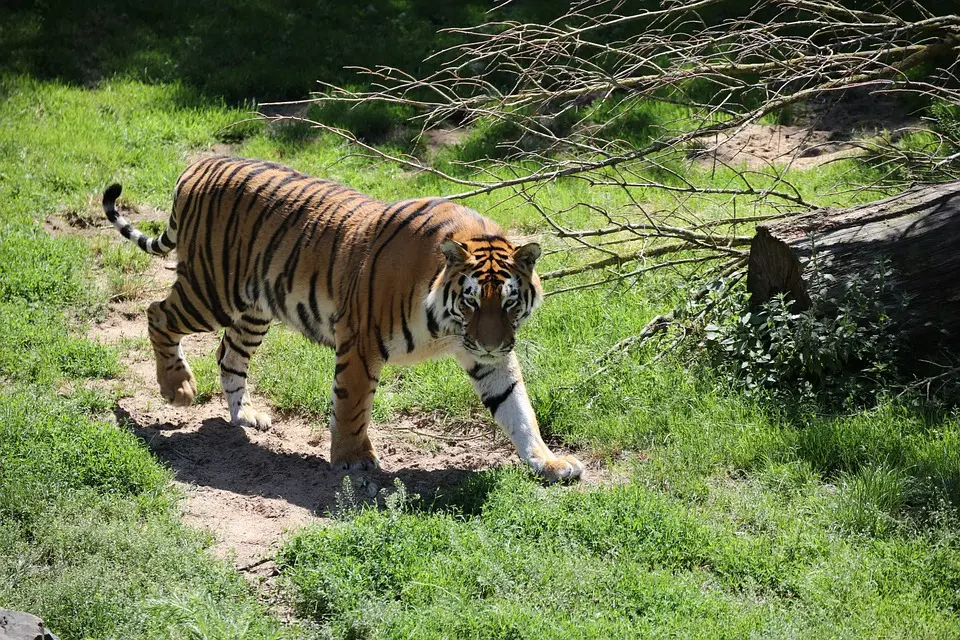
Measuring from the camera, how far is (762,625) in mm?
4004

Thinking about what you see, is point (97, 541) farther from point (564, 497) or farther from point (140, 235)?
point (140, 235)

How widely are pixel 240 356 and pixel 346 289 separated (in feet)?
3.70

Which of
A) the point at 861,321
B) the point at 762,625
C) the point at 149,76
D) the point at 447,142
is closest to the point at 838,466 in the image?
the point at 861,321

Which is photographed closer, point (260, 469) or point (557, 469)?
point (557, 469)

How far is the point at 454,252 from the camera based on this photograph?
507cm

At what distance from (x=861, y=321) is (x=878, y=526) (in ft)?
4.67

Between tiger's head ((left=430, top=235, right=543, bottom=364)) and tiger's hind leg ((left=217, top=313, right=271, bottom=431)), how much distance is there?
165cm

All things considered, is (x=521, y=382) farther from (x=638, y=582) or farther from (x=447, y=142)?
(x=447, y=142)

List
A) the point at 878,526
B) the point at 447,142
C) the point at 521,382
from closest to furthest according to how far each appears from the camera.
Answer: the point at 878,526 → the point at 521,382 → the point at 447,142

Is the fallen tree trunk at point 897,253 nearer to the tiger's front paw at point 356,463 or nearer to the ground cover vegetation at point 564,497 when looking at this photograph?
the ground cover vegetation at point 564,497

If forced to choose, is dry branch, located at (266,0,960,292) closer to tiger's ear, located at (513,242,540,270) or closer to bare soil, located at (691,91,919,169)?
bare soil, located at (691,91,919,169)

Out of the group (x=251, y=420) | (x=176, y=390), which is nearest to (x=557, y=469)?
(x=251, y=420)

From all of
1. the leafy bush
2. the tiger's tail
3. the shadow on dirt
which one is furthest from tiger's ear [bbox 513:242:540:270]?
the tiger's tail

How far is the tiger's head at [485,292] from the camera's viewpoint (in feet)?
16.6
